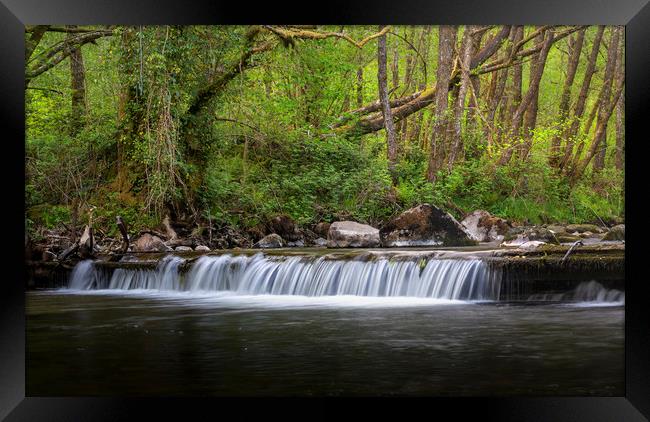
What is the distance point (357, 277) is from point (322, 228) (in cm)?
384

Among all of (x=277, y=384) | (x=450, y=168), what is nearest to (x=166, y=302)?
(x=277, y=384)

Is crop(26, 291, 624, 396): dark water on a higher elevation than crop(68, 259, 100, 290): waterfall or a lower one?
lower

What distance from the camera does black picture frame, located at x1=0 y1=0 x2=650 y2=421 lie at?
4.94 metres

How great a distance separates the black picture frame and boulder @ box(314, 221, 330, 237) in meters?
8.40

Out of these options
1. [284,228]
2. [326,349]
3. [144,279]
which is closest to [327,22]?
[326,349]

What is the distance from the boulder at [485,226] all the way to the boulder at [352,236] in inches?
62.6

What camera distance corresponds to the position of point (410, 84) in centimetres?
1830

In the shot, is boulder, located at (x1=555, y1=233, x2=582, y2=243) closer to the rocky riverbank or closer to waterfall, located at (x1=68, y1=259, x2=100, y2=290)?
the rocky riverbank

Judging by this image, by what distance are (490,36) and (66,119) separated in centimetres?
928

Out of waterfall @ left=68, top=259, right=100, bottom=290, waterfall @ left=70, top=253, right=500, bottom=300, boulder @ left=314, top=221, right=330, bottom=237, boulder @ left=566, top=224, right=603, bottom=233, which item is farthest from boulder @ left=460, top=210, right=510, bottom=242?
waterfall @ left=68, top=259, right=100, bottom=290

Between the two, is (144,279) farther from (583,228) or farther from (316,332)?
(583,228)

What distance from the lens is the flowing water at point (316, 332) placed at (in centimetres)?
645

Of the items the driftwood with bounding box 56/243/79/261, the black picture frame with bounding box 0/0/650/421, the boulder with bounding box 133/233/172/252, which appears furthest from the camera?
the boulder with bounding box 133/233/172/252
